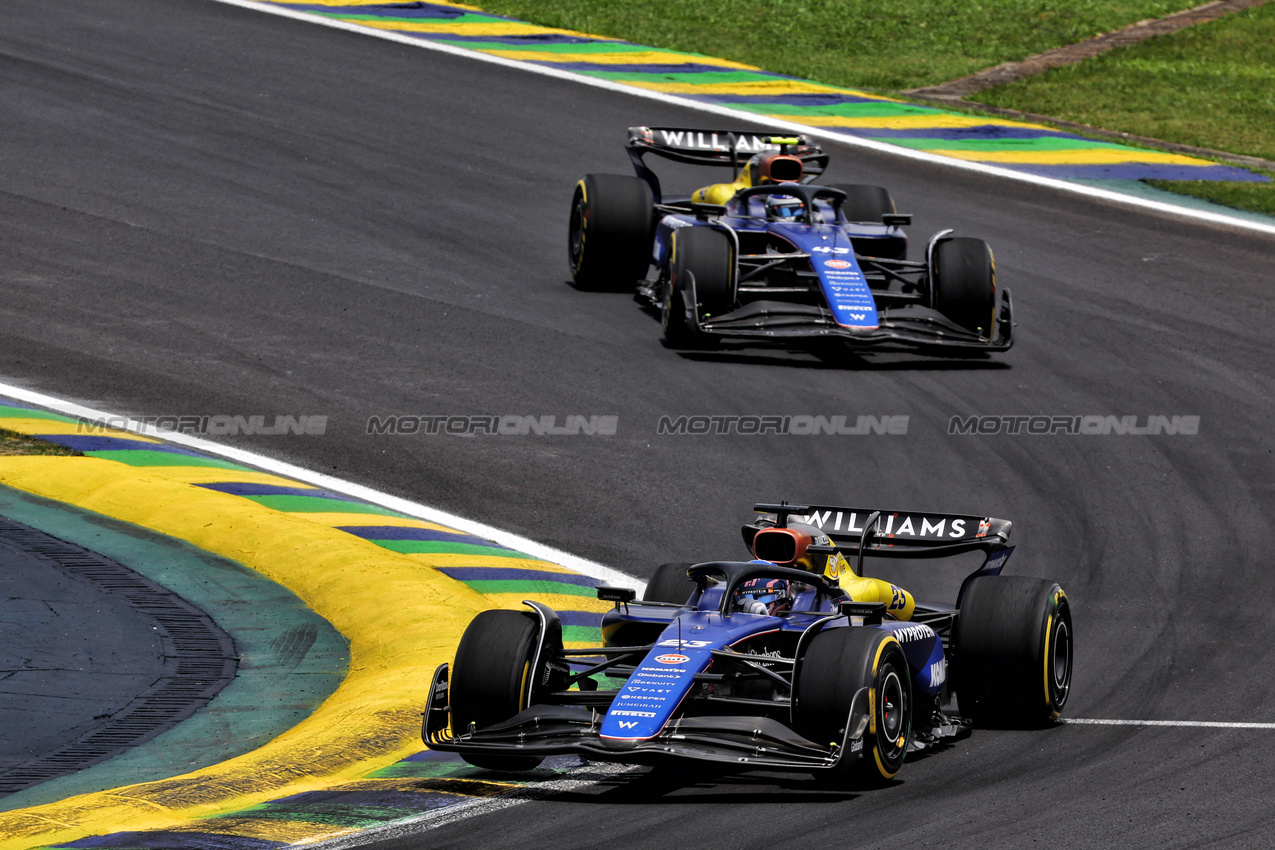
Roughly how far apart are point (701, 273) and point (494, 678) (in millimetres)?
8163

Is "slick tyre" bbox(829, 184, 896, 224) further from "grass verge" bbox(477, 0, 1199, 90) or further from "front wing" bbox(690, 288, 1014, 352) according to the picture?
"grass verge" bbox(477, 0, 1199, 90)

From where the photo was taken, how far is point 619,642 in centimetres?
911

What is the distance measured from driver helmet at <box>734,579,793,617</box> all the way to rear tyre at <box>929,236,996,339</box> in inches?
310

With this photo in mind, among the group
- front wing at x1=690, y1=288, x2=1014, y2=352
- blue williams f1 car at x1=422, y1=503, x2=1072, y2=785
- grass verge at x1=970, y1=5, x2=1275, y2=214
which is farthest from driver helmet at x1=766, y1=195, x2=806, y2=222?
grass verge at x1=970, y1=5, x2=1275, y2=214

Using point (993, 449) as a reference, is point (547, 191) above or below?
above

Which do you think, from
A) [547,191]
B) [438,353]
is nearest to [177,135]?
[547,191]

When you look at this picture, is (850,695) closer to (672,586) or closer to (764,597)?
(764,597)

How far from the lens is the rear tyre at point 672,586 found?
32.4 feet

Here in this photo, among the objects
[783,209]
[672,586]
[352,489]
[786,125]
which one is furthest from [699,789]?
[786,125]

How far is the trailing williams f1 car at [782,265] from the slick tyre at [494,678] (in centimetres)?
763

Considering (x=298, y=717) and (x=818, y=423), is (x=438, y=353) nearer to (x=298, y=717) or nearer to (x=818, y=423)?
(x=818, y=423)

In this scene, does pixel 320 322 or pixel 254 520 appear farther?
pixel 320 322

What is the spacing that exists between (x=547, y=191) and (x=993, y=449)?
27.5 ft

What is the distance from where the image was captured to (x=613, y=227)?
58.9 feet
